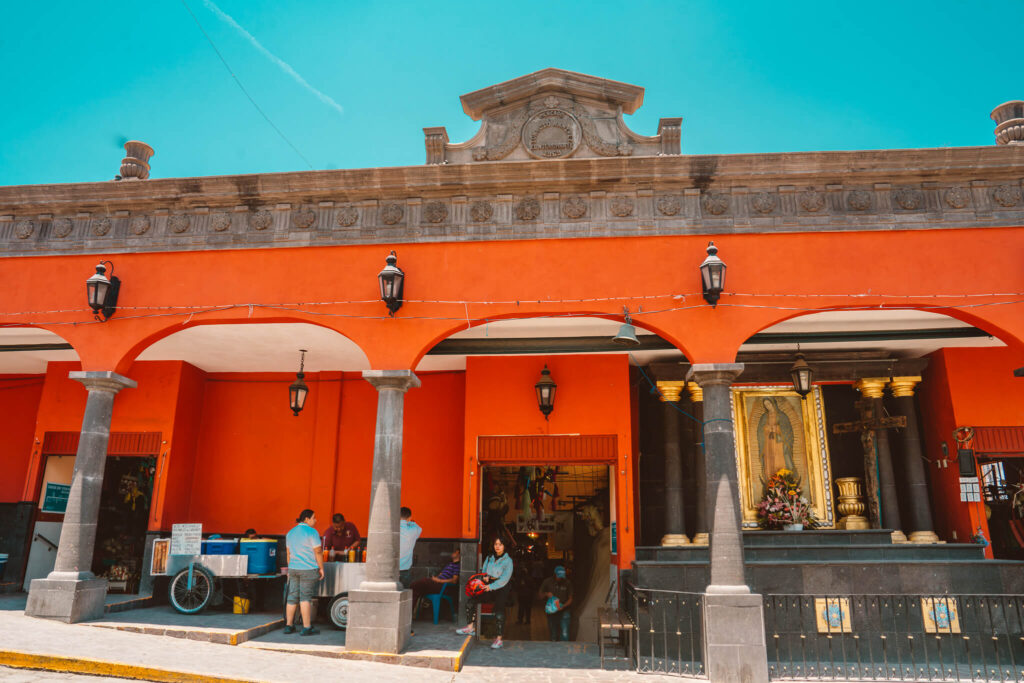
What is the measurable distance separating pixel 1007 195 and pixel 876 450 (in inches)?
169

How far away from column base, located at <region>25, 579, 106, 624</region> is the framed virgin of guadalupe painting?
29.5 feet

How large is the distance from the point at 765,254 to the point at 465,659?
5.81 meters

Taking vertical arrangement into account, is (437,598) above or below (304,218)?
below

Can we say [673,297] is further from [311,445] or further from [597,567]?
[311,445]

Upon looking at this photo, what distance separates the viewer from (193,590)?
8.79 metres

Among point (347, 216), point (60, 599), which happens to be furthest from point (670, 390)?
point (60, 599)

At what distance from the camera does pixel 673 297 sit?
7.86m

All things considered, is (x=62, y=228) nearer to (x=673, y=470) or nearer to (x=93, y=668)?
(x=93, y=668)

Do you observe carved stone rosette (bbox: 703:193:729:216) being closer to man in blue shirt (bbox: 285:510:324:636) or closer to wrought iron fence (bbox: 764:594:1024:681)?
wrought iron fence (bbox: 764:594:1024:681)

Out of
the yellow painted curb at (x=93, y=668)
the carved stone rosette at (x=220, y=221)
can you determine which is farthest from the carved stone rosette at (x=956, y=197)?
the yellow painted curb at (x=93, y=668)

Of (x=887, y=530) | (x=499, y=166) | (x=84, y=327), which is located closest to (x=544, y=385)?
(x=499, y=166)

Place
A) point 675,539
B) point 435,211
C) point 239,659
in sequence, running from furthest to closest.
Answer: point 675,539 < point 435,211 < point 239,659

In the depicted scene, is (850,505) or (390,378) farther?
(850,505)

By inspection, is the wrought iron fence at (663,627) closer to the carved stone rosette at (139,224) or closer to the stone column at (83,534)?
the stone column at (83,534)
